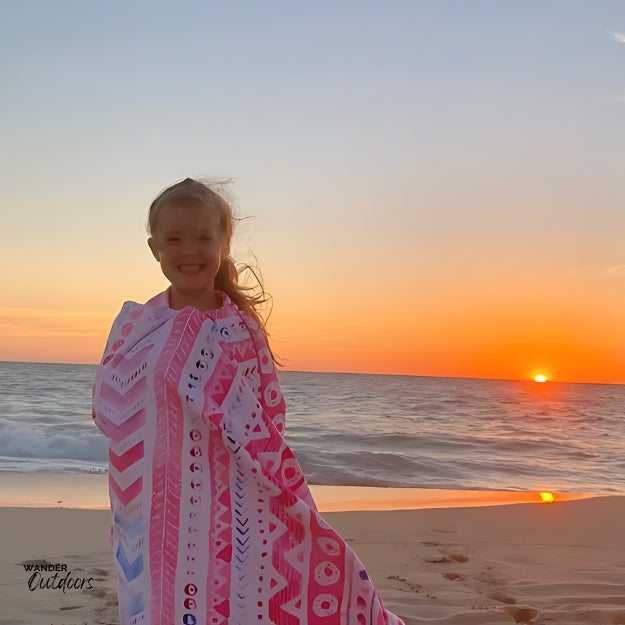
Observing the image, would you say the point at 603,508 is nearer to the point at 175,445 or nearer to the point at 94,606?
the point at 94,606

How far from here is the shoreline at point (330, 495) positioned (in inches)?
316

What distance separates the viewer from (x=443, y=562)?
18.1ft

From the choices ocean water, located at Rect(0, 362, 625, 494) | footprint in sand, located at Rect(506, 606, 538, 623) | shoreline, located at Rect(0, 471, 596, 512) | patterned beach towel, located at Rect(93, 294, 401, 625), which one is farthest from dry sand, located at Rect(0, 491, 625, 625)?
ocean water, located at Rect(0, 362, 625, 494)

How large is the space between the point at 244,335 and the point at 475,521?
17.5ft

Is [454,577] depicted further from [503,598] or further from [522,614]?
[522,614]

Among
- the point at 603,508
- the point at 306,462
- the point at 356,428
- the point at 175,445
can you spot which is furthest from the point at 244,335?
the point at 356,428

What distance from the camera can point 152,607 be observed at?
2205 mm

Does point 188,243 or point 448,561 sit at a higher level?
point 188,243

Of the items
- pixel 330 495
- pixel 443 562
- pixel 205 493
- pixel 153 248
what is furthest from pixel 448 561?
pixel 153 248

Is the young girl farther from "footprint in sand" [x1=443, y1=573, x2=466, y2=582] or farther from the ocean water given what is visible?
the ocean water

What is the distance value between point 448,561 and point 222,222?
12.7ft

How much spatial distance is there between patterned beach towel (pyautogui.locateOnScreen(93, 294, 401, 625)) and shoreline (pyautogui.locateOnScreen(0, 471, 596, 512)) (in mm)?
5487

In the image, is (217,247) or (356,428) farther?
(356,428)

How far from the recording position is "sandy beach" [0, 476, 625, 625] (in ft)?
14.2
